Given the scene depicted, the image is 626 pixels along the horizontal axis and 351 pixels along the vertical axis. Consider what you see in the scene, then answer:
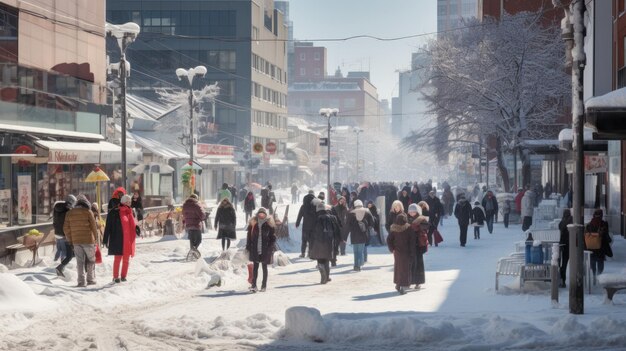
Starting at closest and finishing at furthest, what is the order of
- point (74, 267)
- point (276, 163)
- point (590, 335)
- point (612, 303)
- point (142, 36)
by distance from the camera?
point (590, 335) < point (612, 303) < point (74, 267) < point (142, 36) < point (276, 163)

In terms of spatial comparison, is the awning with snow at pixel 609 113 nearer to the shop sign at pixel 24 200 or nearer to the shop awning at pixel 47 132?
the shop awning at pixel 47 132

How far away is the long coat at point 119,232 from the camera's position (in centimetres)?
1877

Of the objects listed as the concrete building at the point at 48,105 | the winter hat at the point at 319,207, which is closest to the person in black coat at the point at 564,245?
the winter hat at the point at 319,207

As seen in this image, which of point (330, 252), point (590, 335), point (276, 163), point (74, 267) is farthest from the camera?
point (276, 163)

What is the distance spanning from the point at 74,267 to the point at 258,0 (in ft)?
258

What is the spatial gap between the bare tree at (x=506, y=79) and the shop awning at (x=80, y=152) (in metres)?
19.2

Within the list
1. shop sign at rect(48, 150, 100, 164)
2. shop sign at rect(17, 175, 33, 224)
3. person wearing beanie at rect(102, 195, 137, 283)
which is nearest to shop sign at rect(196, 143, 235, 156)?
shop sign at rect(48, 150, 100, 164)

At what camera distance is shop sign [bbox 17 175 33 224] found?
A: 25.7m

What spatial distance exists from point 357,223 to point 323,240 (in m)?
2.57

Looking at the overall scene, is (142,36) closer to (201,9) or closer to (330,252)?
(201,9)

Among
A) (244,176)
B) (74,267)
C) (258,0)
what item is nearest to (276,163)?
(244,176)

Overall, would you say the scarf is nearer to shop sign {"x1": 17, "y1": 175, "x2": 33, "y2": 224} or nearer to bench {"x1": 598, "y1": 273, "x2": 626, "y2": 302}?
bench {"x1": 598, "y1": 273, "x2": 626, "y2": 302}

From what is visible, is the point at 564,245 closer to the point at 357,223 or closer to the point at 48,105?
the point at 357,223

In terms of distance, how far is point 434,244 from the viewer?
30.4m
